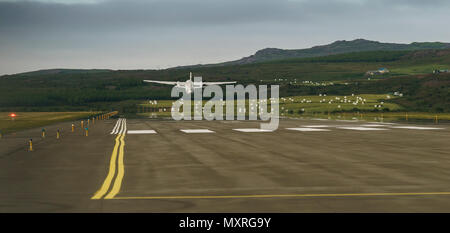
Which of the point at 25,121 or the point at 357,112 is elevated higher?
the point at 25,121

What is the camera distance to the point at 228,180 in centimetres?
1803

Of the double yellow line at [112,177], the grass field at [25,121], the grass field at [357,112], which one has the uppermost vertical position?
the double yellow line at [112,177]

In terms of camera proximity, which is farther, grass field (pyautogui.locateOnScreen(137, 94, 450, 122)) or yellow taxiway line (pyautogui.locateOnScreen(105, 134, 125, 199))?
grass field (pyautogui.locateOnScreen(137, 94, 450, 122))

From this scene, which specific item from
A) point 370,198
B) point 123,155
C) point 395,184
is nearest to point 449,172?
point 395,184

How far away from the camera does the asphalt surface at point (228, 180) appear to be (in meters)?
13.4

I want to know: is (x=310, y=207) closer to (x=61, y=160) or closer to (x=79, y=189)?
(x=79, y=189)

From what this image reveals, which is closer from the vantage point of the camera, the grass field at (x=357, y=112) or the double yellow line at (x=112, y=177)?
the double yellow line at (x=112, y=177)

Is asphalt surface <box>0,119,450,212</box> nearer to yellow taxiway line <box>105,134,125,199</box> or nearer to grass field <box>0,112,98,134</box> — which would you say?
yellow taxiway line <box>105,134,125,199</box>

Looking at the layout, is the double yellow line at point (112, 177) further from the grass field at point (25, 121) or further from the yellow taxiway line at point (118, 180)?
the grass field at point (25, 121)

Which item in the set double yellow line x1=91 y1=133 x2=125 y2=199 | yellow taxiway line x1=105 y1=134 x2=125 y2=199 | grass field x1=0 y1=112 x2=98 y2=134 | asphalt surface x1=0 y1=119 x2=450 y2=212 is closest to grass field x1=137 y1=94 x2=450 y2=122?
grass field x1=0 y1=112 x2=98 y2=134

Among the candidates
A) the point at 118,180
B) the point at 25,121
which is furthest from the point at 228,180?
the point at 25,121

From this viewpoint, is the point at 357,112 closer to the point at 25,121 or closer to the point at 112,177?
the point at 25,121

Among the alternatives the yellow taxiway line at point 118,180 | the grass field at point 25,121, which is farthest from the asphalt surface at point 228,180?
the grass field at point 25,121

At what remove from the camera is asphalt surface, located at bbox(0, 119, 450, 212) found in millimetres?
13352
